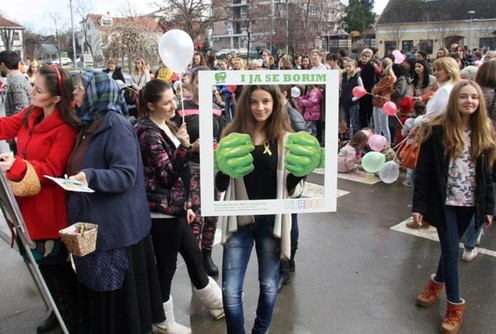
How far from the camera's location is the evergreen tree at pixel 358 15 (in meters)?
60.3

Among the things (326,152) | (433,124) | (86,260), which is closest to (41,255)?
(86,260)

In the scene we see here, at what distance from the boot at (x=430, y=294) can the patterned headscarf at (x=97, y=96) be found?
2.56 metres

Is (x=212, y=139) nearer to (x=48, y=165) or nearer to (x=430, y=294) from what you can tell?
(x=48, y=165)

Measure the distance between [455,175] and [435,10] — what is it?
56.8 metres

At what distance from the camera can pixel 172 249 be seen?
10.1 ft

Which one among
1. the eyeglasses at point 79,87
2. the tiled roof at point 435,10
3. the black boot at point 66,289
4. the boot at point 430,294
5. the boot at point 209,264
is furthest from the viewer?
the tiled roof at point 435,10

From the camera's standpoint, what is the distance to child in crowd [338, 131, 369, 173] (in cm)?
755

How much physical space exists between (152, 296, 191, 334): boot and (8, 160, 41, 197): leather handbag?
116 cm

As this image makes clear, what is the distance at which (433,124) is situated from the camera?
A: 3.21 m

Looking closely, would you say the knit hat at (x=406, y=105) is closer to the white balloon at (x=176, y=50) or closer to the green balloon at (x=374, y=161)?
the green balloon at (x=374, y=161)

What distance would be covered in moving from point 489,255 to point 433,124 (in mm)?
1909

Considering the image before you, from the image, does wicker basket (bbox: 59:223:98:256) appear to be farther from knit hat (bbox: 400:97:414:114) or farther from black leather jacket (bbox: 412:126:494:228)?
knit hat (bbox: 400:97:414:114)

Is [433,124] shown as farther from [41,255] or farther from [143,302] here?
[41,255]

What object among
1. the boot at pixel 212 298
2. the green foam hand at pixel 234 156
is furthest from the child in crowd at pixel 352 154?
the green foam hand at pixel 234 156
